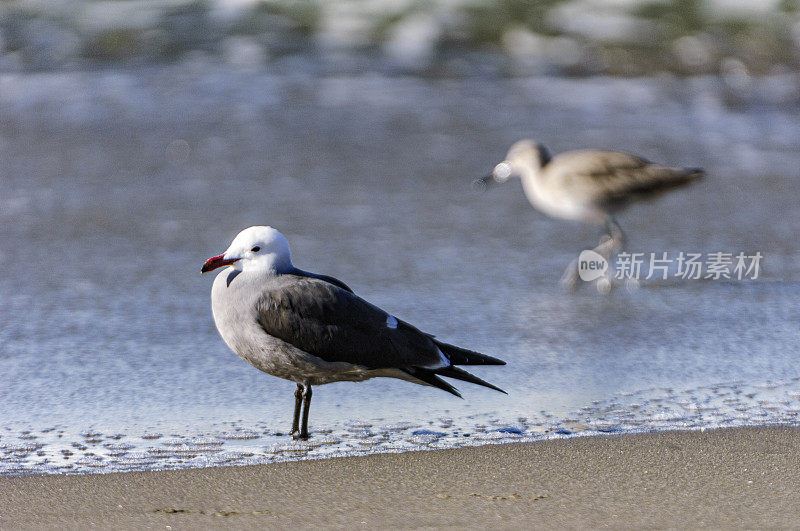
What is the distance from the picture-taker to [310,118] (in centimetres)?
872

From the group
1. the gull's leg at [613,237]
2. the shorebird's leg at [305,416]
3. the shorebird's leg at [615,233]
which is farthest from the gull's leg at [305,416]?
the shorebird's leg at [615,233]

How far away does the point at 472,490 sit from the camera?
2914mm

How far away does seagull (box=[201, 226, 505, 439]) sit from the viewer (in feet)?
11.4

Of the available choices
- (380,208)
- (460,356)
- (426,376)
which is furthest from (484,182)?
(426,376)

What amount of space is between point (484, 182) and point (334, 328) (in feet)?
11.0

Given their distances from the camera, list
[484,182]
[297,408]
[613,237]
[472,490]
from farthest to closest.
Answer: [484,182] < [613,237] < [297,408] < [472,490]

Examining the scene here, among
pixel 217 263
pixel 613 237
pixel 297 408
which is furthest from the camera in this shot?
pixel 613 237

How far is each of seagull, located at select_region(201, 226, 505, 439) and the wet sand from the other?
40 cm

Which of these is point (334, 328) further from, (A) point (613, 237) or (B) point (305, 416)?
(A) point (613, 237)

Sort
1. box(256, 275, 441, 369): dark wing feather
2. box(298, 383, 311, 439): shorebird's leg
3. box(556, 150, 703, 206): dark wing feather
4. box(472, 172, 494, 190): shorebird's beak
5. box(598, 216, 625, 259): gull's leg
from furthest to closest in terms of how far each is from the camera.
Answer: box(472, 172, 494, 190): shorebird's beak
box(556, 150, 703, 206): dark wing feather
box(598, 216, 625, 259): gull's leg
box(256, 275, 441, 369): dark wing feather
box(298, 383, 311, 439): shorebird's leg

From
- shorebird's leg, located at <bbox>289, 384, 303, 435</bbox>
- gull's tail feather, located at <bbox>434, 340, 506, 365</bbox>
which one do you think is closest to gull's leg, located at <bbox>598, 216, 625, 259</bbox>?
gull's tail feather, located at <bbox>434, 340, 506, 365</bbox>

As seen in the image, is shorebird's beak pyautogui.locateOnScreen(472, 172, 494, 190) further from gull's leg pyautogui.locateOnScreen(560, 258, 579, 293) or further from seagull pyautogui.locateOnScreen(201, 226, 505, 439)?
seagull pyautogui.locateOnScreen(201, 226, 505, 439)

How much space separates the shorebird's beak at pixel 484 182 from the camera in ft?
21.8

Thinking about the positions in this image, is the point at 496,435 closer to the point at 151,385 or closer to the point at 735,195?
the point at 151,385
